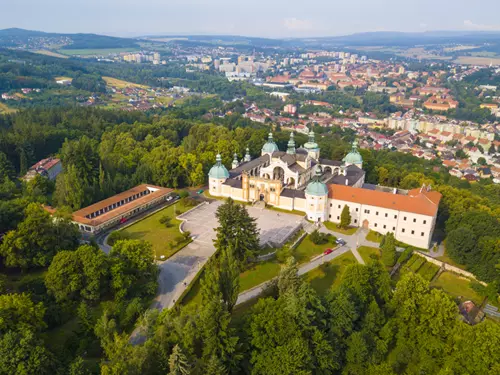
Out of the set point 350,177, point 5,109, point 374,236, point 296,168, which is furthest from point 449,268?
point 5,109

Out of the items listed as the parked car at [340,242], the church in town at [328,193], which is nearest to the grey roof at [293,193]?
the church in town at [328,193]

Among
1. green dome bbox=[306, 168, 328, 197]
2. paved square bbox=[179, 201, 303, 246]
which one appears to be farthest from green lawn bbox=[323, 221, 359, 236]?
green dome bbox=[306, 168, 328, 197]

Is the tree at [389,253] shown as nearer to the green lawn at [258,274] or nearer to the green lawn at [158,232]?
the green lawn at [258,274]

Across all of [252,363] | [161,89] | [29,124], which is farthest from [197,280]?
[161,89]

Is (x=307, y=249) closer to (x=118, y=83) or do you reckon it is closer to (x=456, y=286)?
(x=456, y=286)

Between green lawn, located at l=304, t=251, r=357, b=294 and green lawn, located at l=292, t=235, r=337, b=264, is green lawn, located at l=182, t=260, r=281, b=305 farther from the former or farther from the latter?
green lawn, located at l=304, t=251, r=357, b=294

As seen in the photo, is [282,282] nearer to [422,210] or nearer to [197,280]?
[197,280]
